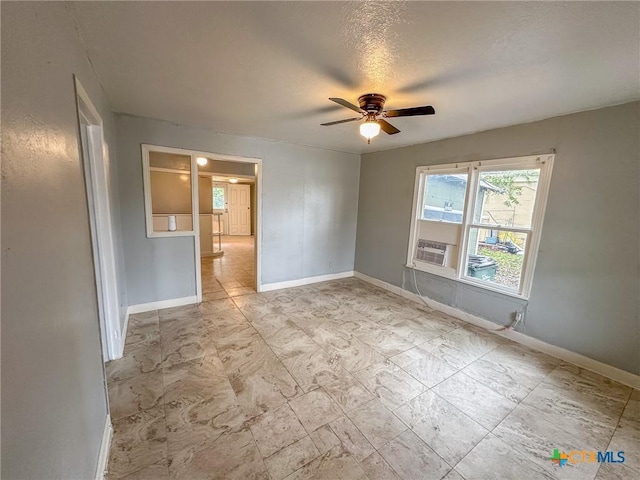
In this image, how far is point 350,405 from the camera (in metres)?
1.97

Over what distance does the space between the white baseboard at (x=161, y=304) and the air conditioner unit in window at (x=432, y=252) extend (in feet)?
11.3

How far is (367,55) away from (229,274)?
453cm

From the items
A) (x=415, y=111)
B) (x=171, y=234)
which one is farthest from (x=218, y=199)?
(x=415, y=111)

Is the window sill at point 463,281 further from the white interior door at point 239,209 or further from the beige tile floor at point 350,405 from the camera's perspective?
the white interior door at point 239,209

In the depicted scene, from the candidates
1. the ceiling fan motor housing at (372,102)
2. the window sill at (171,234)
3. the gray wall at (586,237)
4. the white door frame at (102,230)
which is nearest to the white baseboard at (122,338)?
the white door frame at (102,230)

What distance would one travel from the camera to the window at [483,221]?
2826 millimetres

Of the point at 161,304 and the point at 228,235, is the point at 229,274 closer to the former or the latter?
the point at 161,304

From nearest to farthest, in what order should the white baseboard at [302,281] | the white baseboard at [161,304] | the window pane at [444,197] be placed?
the white baseboard at [161,304]
the window pane at [444,197]
the white baseboard at [302,281]

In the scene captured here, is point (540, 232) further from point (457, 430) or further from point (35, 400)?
point (35, 400)

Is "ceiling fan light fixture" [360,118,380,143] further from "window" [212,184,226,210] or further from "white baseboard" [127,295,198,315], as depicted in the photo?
"window" [212,184,226,210]

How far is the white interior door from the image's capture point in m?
10.2

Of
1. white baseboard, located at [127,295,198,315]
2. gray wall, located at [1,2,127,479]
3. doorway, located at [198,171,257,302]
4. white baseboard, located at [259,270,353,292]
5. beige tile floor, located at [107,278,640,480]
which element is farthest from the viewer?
doorway, located at [198,171,257,302]

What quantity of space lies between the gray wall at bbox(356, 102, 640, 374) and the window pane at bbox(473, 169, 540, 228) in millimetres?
194

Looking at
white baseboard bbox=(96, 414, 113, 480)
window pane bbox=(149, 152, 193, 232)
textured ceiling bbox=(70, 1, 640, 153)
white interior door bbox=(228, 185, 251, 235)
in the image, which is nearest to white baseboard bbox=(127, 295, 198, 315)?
window pane bbox=(149, 152, 193, 232)
